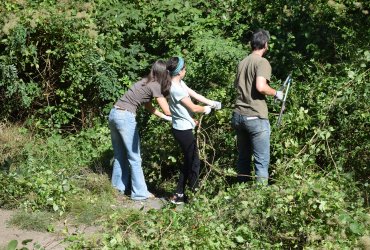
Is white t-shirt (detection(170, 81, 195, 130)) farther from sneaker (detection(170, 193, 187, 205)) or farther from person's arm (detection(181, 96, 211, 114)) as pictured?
sneaker (detection(170, 193, 187, 205))

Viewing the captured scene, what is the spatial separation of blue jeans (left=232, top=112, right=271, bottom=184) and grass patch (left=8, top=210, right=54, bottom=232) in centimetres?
203

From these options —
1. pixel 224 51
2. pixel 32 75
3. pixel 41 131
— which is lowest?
pixel 41 131

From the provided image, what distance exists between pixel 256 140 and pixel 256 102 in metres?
0.40

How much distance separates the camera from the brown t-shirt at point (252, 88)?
6.85 meters

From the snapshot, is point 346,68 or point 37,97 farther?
point 37,97

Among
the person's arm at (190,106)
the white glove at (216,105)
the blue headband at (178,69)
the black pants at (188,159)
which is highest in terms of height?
the blue headband at (178,69)

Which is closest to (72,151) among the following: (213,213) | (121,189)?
(121,189)

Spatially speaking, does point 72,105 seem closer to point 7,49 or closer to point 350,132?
point 7,49

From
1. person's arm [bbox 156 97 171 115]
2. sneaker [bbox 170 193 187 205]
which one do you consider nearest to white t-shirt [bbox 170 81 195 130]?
person's arm [bbox 156 97 171 115]

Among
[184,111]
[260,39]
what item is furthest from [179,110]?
[260,39]

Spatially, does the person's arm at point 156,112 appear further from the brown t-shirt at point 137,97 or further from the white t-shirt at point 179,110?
the white t-shirt at point 179,110

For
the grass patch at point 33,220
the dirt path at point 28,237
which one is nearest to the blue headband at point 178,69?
the grass patch at point 33,220

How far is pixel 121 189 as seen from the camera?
823cm

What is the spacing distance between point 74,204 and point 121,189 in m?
0.93
